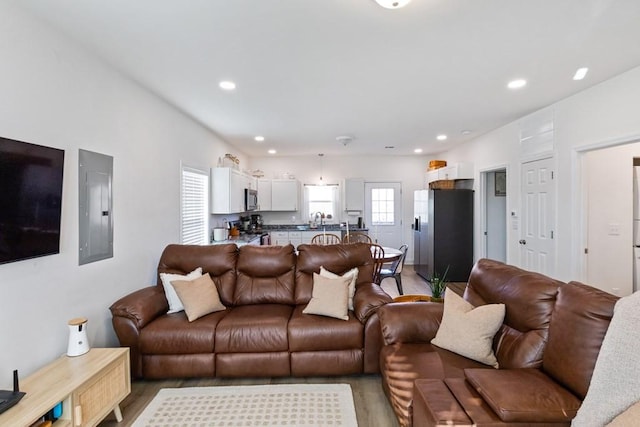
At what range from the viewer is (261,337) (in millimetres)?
2559

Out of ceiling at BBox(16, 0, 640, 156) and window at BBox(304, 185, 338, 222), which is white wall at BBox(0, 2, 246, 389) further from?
window at BBox(304, 185, 338, 222)

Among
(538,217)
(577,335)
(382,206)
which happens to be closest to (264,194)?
(382,206)

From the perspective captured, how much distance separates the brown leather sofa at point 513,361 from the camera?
1388 millimetres

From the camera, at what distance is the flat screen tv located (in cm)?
173

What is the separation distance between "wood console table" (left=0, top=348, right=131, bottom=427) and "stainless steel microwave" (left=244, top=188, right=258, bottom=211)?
377cm

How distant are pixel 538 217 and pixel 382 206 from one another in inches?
145

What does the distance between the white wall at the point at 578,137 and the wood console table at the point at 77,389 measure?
→ 435 cm

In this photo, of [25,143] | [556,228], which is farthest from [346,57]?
[556,228]

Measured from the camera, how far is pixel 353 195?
7387 mm

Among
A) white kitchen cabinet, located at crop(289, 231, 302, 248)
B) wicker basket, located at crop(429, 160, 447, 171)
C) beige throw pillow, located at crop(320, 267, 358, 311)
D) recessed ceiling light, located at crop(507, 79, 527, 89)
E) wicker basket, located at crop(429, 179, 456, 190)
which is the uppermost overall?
recessed ceiling light, located at crop(507, 79, 527, 89)

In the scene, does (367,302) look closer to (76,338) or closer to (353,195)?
(76,338)

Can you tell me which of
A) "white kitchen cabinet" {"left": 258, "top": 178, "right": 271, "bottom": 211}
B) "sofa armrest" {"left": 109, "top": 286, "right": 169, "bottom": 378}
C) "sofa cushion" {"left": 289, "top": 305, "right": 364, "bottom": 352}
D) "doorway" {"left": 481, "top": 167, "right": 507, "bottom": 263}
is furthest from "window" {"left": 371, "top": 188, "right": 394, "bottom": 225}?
"sofa armrest" {"left": 109, "top": 286, "right": 169, "bottom": 378}

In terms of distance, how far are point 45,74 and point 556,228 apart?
4.93m

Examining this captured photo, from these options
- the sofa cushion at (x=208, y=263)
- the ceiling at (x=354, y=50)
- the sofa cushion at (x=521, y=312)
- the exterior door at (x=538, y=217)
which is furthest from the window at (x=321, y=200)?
the sofa cushion at (x=521, y=312)
